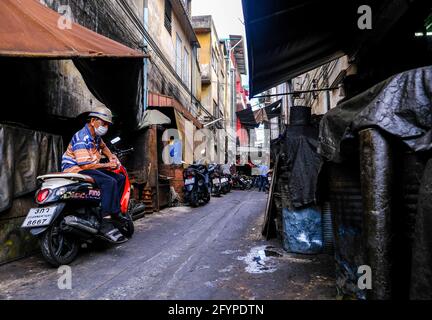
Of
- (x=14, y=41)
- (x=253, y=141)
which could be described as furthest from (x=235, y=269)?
(x=253, y=141)

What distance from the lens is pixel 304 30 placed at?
5.24 m

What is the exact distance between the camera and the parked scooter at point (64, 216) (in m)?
3.44

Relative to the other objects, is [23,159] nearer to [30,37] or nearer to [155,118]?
[30,37]

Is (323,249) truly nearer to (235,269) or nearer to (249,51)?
(235,269)

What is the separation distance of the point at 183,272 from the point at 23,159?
8.51 ft

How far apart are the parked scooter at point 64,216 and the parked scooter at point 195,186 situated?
5.51 metres

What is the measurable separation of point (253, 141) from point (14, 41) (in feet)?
144

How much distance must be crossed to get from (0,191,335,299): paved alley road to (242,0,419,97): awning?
3158 millimetres

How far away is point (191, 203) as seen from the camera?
9.55 metres

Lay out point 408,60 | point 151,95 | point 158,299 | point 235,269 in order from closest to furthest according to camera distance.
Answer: point 158,299 < point 235,269 < point 408,60 < point 151,95

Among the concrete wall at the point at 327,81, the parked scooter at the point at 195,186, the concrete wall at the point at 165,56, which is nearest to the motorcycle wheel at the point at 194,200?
the parked scooter at the point at 195,186

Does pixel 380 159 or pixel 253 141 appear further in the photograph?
pixel 253 141

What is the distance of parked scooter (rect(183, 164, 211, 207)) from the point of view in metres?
9.62

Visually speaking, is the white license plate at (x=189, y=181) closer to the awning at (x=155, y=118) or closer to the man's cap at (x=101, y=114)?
the awning at (x=155, y=118)
